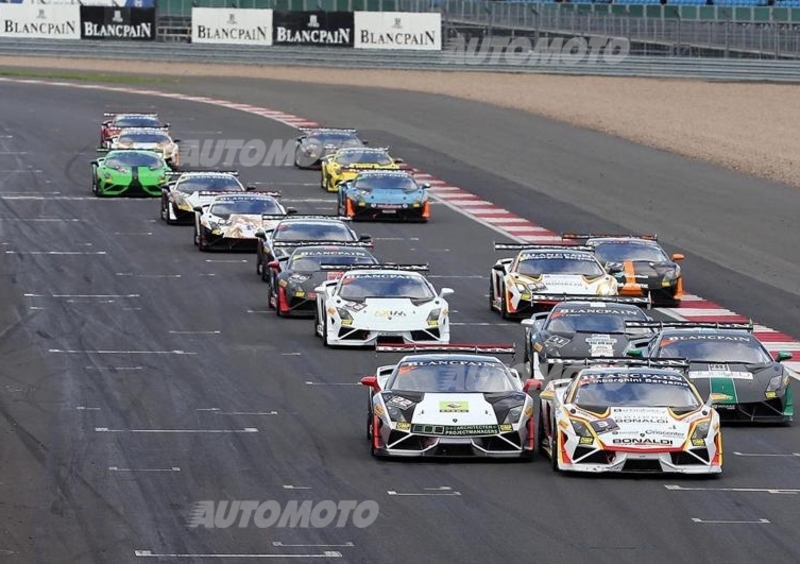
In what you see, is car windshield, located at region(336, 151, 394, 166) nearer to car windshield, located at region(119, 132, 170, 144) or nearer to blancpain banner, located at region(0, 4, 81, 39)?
car windshield, located at region(119, 132, 170, 144)

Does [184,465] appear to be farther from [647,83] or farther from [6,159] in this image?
[647,83]

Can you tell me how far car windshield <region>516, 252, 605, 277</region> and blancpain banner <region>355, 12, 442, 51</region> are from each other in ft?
146

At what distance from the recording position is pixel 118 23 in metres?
78.2

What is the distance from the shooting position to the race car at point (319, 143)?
54844 millimetres

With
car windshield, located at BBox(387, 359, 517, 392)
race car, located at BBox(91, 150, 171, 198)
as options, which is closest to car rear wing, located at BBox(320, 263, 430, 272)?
car windshield, located at BBox(387, 359, 517, 392)

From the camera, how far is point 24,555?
636 inches

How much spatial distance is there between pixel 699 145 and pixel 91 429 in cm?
4072

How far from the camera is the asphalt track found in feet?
55.7

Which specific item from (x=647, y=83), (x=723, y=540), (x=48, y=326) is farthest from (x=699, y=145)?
(x=723, y=540)

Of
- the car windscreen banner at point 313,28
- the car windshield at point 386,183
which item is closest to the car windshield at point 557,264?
the car windshield at point 386,183

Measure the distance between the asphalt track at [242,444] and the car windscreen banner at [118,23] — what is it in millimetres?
35023

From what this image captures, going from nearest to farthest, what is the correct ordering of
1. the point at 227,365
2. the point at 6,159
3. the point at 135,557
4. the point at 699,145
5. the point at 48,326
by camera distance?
the point at 135,557, the point at 227,365, the point at 48,326, the point at 6,159, the point at 699,145

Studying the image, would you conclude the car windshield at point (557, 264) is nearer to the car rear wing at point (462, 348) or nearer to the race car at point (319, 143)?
the car rear wing at point (462, 348)

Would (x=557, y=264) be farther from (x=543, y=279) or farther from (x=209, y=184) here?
(x=209, y=184)
